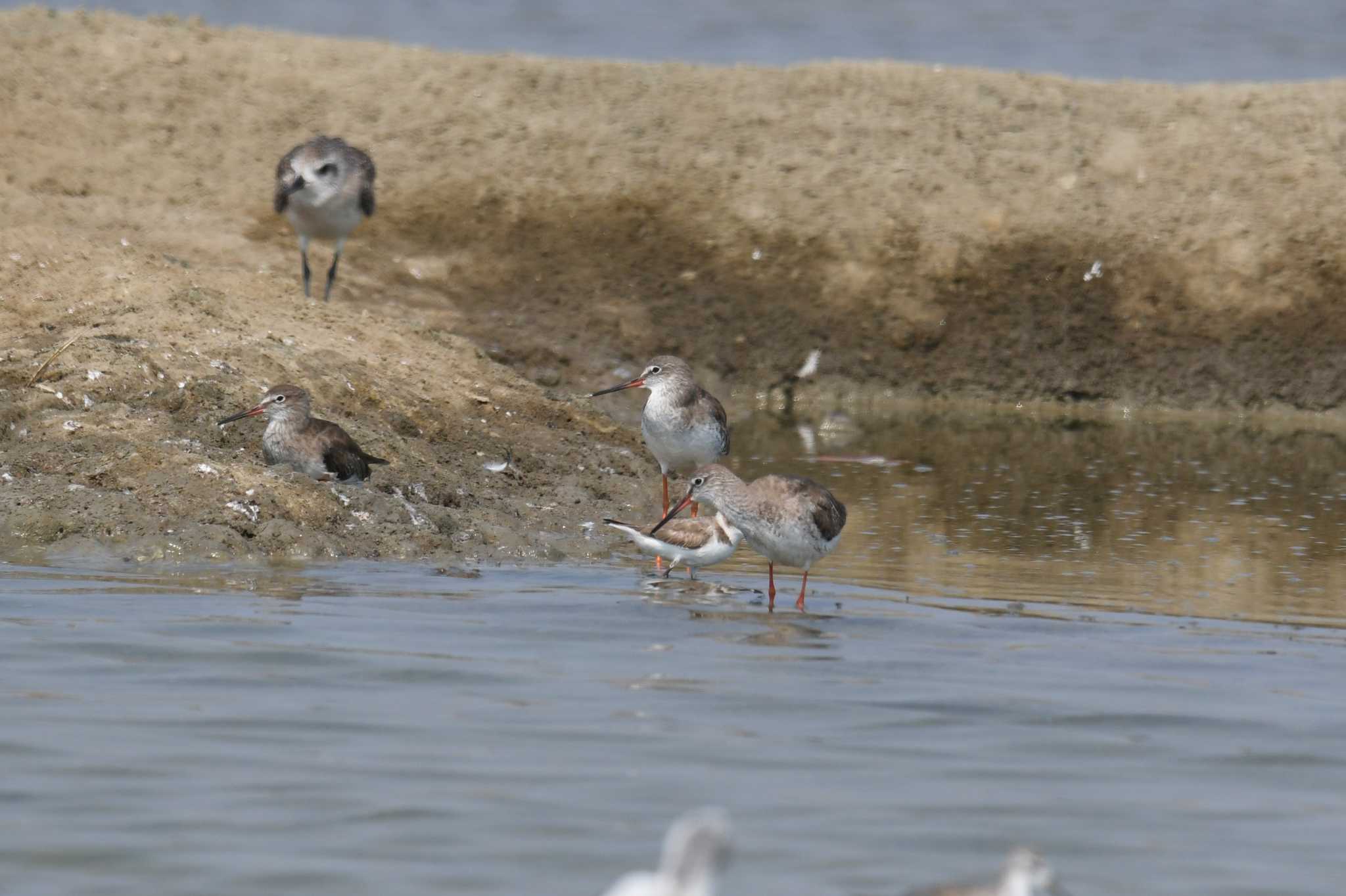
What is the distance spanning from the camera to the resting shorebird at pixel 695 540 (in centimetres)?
1155

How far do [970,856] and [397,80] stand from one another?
18502 millimetres

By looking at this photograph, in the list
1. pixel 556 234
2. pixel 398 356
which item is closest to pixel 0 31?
pixel 556 234

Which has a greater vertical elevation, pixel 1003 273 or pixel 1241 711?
pixel 1003 273

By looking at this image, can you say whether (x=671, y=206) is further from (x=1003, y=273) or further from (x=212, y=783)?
(x=212, y=783)

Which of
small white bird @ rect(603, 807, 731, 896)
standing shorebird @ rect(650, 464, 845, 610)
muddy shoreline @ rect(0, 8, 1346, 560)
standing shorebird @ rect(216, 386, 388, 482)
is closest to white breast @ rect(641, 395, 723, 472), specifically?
muddy shoreline @ rect(0, 8, 1346, 560)

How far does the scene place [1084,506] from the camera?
578 inches

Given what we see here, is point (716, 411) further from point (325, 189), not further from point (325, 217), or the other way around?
point (325, 217)

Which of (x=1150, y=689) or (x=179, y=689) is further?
(x=1150, y=689)

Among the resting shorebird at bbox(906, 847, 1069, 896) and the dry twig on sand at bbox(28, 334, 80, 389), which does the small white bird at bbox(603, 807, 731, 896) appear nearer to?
the resting shorebird at bbox(906, 847, 1069, 896)

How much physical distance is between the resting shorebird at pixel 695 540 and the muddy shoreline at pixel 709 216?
9.91 ft

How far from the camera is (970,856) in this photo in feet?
21.0

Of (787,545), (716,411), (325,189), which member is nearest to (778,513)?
(787,545)

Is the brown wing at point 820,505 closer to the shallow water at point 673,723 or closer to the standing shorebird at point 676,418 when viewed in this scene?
the shallow water at point 673,723

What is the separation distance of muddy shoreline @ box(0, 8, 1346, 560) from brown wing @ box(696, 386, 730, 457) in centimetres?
121
